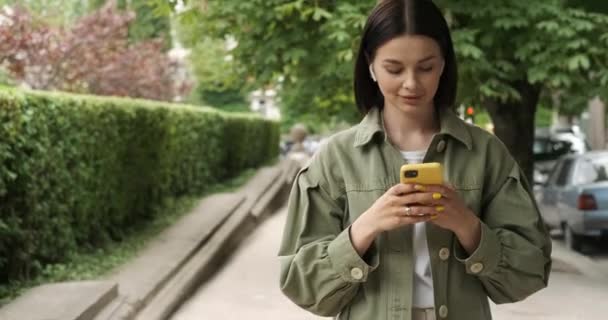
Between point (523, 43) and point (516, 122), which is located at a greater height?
point (523, 43)

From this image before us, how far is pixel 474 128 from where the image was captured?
2.54m

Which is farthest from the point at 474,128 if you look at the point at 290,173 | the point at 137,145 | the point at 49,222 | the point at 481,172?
the point at 290,173

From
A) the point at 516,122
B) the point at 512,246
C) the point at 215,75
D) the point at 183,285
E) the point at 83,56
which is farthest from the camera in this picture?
the point at 83,56

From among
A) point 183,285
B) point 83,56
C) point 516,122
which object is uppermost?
point 83,56

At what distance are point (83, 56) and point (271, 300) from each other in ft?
42.5

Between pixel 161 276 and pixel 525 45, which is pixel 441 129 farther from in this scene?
pixel 525 45

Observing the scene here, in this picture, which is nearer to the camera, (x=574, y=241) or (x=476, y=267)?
(x=476, y=267)

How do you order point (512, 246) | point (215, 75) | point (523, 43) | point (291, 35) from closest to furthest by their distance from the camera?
point (512, 246) < point (523, 43) < point (291, 35) < point (215, 75)

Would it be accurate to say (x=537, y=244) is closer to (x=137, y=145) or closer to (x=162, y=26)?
(x=137, y=145)

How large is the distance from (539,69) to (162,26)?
80.9 ft

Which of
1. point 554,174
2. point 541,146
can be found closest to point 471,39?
point 554,174

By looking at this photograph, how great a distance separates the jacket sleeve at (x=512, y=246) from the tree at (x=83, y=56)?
51.6 ft

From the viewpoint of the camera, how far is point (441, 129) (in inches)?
97.2

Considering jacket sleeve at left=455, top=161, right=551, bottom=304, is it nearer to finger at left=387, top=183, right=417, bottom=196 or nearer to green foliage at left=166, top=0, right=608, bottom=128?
finger at left=387, top=183, right=417, bottom=196
